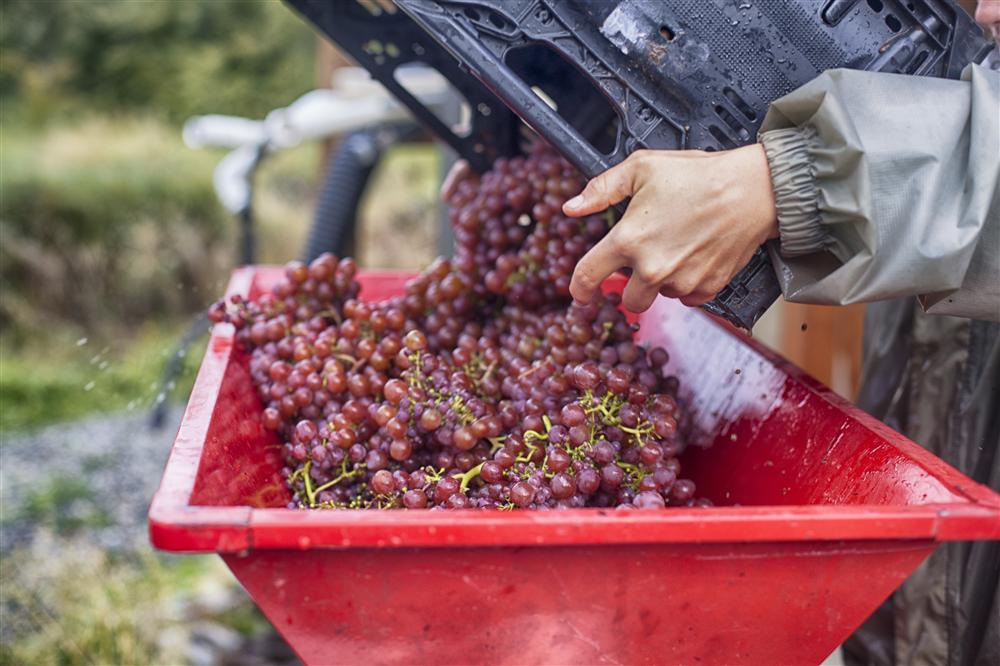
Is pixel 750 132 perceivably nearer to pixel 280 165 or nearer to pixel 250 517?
pixel 250 517

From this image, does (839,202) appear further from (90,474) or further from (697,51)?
(90,474)

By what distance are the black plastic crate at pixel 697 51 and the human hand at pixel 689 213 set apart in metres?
0.09

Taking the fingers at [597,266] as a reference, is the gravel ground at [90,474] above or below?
below

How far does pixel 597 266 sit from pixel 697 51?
320 mm

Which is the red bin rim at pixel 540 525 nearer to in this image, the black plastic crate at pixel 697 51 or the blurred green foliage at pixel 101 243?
the black plastic crate at pixel 697 51

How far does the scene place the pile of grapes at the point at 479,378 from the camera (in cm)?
123

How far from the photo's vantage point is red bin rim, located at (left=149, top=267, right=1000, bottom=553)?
2.98 feet

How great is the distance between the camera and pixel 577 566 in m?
0.98

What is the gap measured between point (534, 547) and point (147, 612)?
211 cm

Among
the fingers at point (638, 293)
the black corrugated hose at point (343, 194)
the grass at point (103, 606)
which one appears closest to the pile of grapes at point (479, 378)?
the fingers at point (638, 293)

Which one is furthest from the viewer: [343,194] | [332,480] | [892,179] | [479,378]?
[343,194]

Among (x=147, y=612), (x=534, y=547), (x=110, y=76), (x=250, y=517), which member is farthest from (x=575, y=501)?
(x=110, y=76)

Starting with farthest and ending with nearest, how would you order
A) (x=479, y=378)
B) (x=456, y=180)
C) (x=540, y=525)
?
(x=456, y=180) → (x=479, y=378) → (x=540, y=525)

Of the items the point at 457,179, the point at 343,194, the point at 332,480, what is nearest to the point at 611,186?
the point at 332,480
